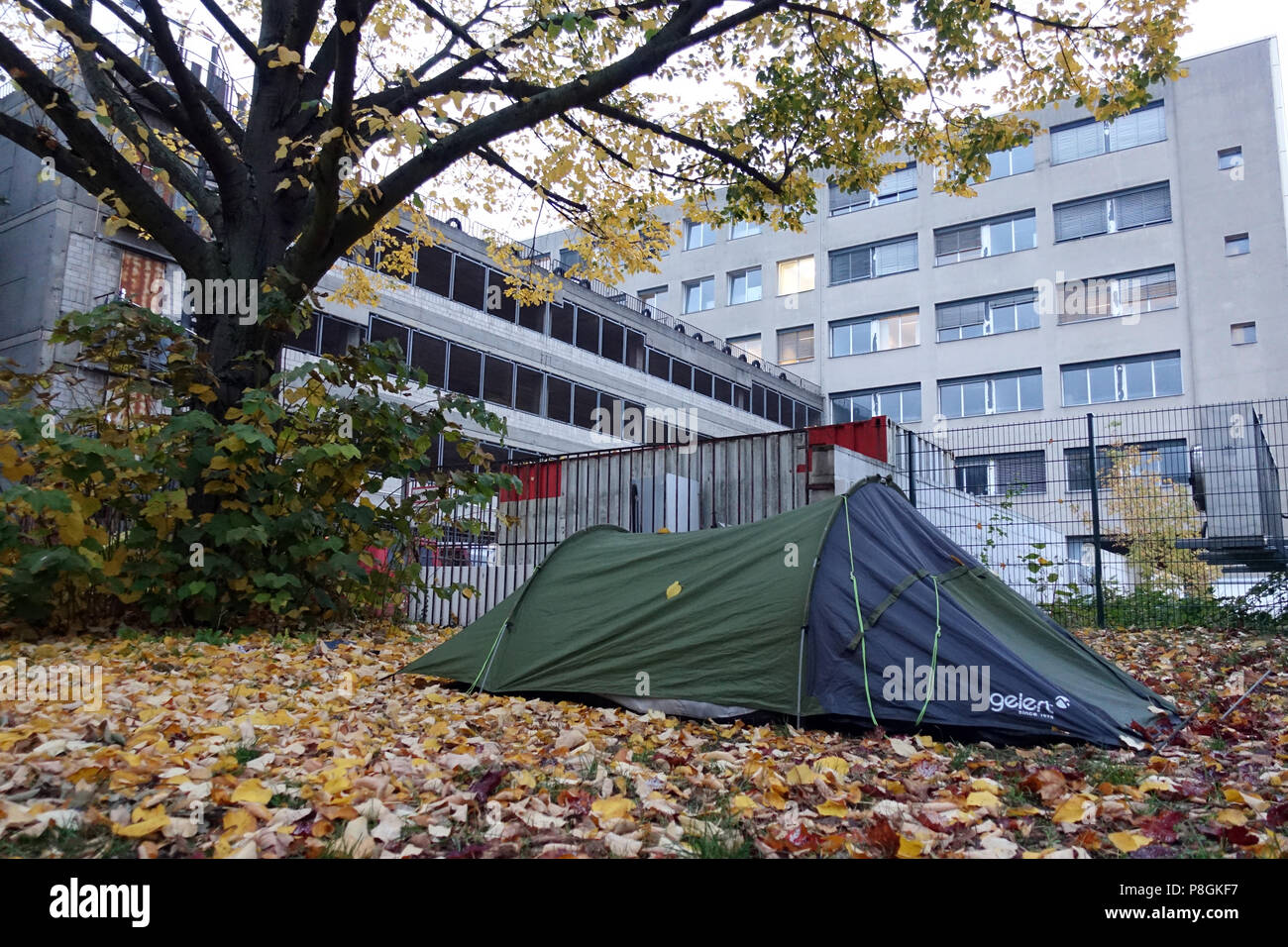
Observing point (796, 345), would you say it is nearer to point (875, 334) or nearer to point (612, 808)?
point (875, 334)

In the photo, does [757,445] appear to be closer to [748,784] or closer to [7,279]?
[748,784]

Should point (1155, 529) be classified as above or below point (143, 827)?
above

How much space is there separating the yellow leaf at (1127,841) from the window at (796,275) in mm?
35844

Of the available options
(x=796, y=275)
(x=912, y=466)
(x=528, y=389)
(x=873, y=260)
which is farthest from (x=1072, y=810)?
(x=796, y=275)

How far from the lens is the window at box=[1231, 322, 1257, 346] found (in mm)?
28438

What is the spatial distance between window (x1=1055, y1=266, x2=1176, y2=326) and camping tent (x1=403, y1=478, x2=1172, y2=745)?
29019mm

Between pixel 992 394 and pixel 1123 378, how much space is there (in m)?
4.32

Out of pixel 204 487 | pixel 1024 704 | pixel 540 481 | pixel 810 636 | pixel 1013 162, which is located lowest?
pixel 1024 704

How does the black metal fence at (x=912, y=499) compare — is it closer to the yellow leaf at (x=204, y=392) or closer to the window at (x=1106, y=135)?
the yellow leaf at (x=204, y=392)

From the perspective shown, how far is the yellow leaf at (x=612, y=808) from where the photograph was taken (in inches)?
124

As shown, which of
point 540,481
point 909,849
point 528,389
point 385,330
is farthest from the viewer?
point 528,389

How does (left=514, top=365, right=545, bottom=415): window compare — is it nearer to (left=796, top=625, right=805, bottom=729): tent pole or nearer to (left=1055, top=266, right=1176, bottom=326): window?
(left=1055, top=266, right=1176, bottom=326): window

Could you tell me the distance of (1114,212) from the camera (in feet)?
102

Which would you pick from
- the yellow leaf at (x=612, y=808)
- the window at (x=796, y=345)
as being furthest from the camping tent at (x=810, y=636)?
the window at (x=796, y=345)
